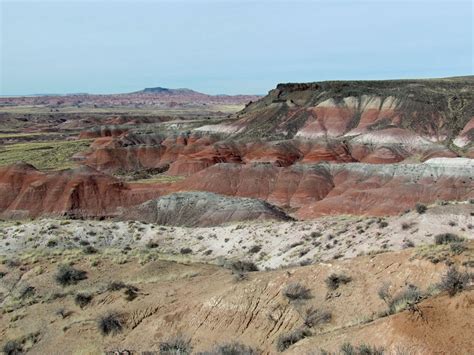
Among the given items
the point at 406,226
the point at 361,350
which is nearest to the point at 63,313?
the point at 361,350

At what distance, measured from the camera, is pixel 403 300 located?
1238cm

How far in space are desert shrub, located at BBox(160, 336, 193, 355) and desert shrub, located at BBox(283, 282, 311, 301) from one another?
311 cm

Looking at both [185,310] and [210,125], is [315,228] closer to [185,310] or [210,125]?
[185,310]

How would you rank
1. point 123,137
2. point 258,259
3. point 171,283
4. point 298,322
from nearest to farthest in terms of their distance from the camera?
1. point 298,322
2. point 171,283
3. point 258,259
4. point 123,137

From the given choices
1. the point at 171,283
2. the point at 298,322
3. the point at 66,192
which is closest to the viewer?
the point at 298,322

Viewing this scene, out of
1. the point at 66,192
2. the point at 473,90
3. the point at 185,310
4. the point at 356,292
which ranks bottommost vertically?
the point at 66,192

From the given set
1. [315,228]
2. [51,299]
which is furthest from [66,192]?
[51,299]

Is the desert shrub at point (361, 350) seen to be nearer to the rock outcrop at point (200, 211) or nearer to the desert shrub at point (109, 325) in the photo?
the desert shrub at point (109, 325)

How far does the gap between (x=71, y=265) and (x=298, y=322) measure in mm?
13799

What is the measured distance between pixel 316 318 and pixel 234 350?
251 cm

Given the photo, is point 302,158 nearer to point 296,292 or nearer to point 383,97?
point 383,97

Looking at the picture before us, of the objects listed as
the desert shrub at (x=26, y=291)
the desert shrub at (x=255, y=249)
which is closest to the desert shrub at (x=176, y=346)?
the desert shrub at (x=26, y=291)

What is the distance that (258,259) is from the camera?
32031 mm

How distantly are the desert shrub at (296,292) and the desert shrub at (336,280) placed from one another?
2.06 ft
